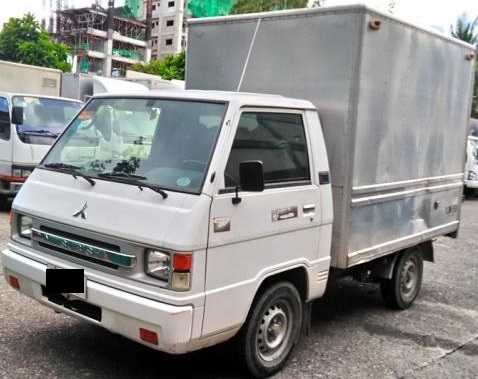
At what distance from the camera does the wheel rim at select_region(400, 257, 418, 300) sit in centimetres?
612

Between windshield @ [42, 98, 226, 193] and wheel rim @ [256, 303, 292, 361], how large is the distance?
1.20m

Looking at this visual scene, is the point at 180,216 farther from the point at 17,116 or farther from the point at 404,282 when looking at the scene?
the point at 17,116

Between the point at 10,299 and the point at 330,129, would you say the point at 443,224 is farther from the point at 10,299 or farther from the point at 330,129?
the point at 10,299

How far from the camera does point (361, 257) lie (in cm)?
495

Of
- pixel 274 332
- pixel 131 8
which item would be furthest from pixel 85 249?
pixel 131 8

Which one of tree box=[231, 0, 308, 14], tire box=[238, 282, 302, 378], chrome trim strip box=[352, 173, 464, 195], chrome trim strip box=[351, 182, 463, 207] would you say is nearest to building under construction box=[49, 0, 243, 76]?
tree box=[231, 0, 308, 14]

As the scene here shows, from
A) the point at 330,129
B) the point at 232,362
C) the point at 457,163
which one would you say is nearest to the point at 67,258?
the point at 232,362

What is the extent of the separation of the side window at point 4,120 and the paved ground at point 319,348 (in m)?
4.53

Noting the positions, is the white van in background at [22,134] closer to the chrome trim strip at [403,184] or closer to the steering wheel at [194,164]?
the chrome trim strip at [403,184]

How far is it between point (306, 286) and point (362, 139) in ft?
4.20

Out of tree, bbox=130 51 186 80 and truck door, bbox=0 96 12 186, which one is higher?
tree, bbox=130 51 186 80

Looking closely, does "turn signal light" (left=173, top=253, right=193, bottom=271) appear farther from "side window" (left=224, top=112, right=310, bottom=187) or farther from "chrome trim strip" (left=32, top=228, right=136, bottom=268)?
"side window" (left=224, top=112, right=310, bottom=187)

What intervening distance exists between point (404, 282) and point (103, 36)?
90671mm

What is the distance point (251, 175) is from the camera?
370cm
